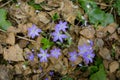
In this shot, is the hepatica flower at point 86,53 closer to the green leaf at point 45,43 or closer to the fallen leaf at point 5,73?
the green leaf at point 45,43

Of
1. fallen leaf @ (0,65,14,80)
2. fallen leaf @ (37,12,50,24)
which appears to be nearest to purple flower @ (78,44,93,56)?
fallen leaf @ (37,12,50,24)

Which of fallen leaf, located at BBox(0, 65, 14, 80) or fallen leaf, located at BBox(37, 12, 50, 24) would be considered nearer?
fallen leaf, located at BBox(0, 65, 14, 80)

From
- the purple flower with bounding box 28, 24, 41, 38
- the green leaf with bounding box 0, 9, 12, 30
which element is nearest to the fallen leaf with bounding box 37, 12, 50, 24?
the purple flower with bounding box 28, 24, 41, 38

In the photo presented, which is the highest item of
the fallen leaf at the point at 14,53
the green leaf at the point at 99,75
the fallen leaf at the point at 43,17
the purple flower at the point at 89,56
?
the fallen leaf at the point at 43,17

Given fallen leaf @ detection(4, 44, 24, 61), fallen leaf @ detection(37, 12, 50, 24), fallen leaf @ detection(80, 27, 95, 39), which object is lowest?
fallen leaf @ detection(4, 44, 24, 61)

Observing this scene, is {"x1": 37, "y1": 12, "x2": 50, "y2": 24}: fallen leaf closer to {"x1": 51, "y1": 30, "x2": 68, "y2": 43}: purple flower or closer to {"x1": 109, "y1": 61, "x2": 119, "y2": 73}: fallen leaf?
{"x1": 51, "y1": 30, "x2": 68, "y2": 43}: purple flower

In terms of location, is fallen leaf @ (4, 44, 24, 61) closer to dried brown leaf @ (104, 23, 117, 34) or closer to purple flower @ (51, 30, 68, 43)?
purple flower @ (51, 30, 68, 43)

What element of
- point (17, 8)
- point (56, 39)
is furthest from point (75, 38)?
point (17, 8)

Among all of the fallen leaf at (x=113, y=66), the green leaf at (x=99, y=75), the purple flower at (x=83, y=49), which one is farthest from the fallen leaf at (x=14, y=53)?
the fallen leaf at (x=113, y=66)

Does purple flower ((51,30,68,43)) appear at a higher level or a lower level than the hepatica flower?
higher

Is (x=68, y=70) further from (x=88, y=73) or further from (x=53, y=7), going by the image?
(x=53, y=7)
